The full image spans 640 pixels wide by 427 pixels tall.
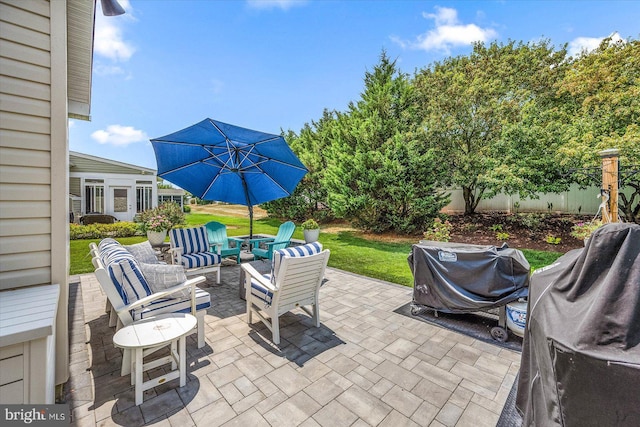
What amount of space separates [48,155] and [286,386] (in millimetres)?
2843

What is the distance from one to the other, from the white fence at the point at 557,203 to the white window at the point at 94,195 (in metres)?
20.8

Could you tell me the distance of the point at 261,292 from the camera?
3.50 meters

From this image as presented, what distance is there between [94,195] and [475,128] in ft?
67.4

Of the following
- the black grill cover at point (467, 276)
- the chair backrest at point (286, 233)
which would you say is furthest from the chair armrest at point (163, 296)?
the chair backrest at point (286, 233)

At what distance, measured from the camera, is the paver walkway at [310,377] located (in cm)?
216

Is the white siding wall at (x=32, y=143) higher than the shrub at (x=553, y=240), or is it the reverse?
the white siding wall at (x=32, y=143)

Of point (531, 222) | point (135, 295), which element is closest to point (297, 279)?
point (135, 295)

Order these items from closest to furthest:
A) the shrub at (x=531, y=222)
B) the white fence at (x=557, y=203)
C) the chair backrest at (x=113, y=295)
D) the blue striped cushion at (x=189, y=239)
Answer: the chair backrest at (x=113, y=295), the blue striped cushion at (x=189, y=239), the shrub at (x=531, y=222), the white fence at (x=557, y=203)

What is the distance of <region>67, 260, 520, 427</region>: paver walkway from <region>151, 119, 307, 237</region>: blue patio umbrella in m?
2.99

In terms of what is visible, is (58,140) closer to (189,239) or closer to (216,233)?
(189,239)

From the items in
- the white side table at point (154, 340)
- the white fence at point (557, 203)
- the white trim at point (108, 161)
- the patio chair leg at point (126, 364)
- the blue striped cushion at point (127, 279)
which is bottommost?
the patio chair leg at point (126, 364)

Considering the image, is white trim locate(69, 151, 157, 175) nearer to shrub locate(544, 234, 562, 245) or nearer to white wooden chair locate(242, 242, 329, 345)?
white wooden chair locate(242, 242, 329, 345)

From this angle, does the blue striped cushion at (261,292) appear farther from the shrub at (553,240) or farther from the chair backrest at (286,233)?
the shrub at (553,240)

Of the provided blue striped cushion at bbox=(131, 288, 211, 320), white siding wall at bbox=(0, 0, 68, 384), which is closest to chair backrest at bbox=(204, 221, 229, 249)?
blue striped cushion at bbox=(131, 288, 211, 320)
